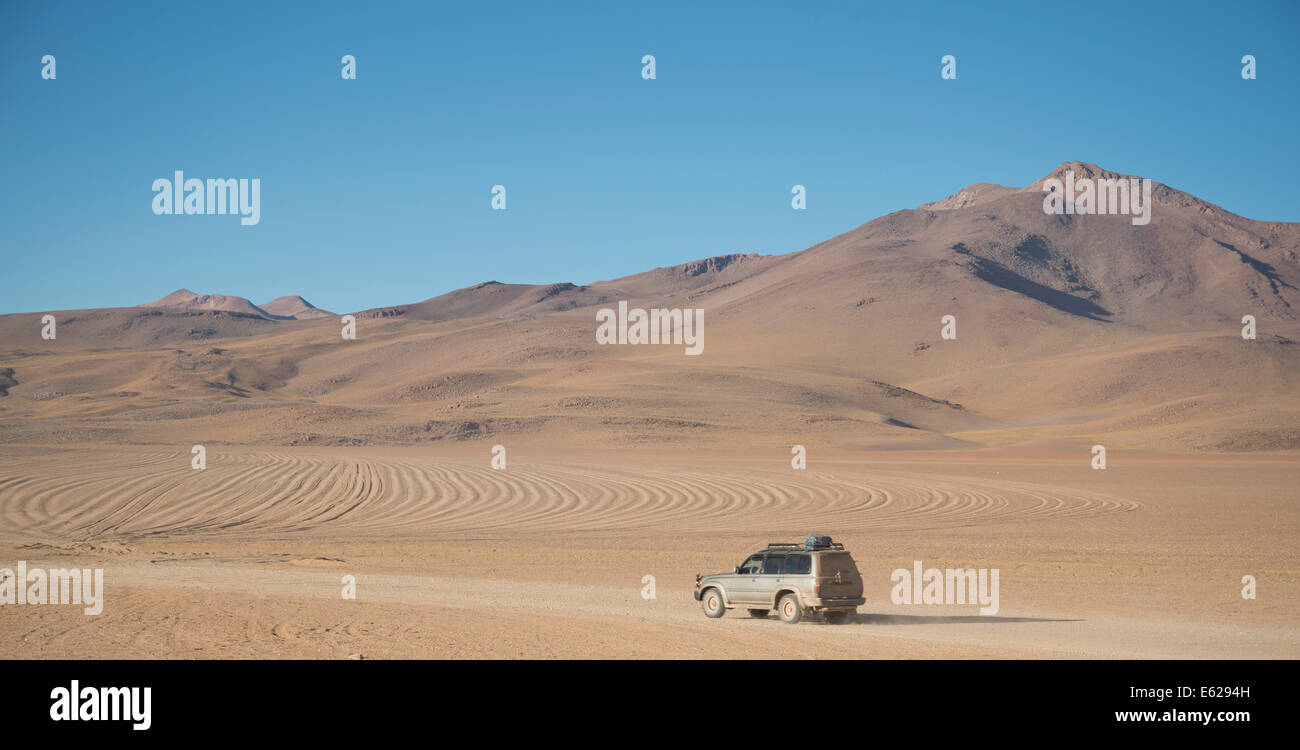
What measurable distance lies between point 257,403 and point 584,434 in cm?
4086

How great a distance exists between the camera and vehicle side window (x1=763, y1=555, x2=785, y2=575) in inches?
702

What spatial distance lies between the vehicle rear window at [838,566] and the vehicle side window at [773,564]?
33.6 inches

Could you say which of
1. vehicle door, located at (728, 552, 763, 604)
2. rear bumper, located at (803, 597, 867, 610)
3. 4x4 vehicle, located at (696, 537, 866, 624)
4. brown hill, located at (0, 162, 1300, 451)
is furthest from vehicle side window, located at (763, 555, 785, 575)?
brown hill, located at (0, 162, 1300, 451)

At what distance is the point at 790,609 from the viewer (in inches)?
687

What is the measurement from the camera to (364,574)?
79.5 feet

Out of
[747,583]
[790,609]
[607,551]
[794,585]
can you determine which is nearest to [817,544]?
[794,585]

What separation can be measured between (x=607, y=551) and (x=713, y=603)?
10.8 m

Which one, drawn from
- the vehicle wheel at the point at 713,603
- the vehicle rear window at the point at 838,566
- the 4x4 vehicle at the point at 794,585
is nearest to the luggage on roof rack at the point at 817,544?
the 4x4 vehicle at the point at 794,585

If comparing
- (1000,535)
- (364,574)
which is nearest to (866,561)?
(1000,535)

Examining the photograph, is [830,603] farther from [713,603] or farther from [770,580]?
[713,603]

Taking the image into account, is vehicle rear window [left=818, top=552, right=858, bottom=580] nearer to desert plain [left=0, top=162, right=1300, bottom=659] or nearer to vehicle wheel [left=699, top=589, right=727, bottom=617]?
desert plain [left=0, top=162, right=1300, bottom=659]

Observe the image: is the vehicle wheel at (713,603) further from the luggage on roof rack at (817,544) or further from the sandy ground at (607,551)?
the luggage on roof rack at (817,544)

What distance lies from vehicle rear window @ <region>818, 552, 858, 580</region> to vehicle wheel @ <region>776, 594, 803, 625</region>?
69 cm

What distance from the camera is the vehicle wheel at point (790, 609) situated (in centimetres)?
1728
